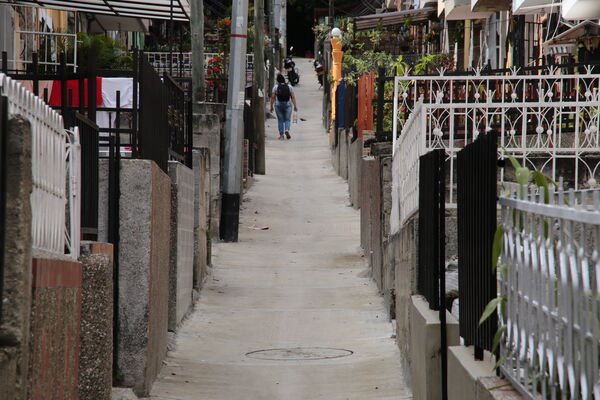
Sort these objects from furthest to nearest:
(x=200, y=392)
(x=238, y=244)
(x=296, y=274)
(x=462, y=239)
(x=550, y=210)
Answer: (x=238, y=244)
(x=296, y=274)
(x=200, y=392)
(x=462, y=239)
(x=550, y=210)

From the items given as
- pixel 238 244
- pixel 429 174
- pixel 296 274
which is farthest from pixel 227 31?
pixel 429 174

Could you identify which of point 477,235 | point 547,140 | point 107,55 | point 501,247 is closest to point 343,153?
point 107,55

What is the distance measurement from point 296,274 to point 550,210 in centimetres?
1074

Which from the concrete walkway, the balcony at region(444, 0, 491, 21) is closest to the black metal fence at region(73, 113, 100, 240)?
the concrete walkway

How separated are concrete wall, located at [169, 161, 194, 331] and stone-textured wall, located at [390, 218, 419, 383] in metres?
2.02

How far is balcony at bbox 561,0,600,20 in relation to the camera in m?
13.1

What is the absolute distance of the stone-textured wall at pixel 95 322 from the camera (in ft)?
20.3

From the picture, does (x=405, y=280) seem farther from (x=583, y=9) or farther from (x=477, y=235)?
(x=583, y=9)

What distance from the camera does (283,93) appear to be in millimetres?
33094

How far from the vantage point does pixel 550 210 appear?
4156 millimetres

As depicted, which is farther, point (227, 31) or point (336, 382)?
point (227, 31)

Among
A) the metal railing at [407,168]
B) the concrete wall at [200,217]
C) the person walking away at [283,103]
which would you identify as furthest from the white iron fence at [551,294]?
the person walking away at [283,103]

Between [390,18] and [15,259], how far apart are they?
2700 centimetres

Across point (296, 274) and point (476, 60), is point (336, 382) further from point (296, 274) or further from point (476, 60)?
point (476, 60)
